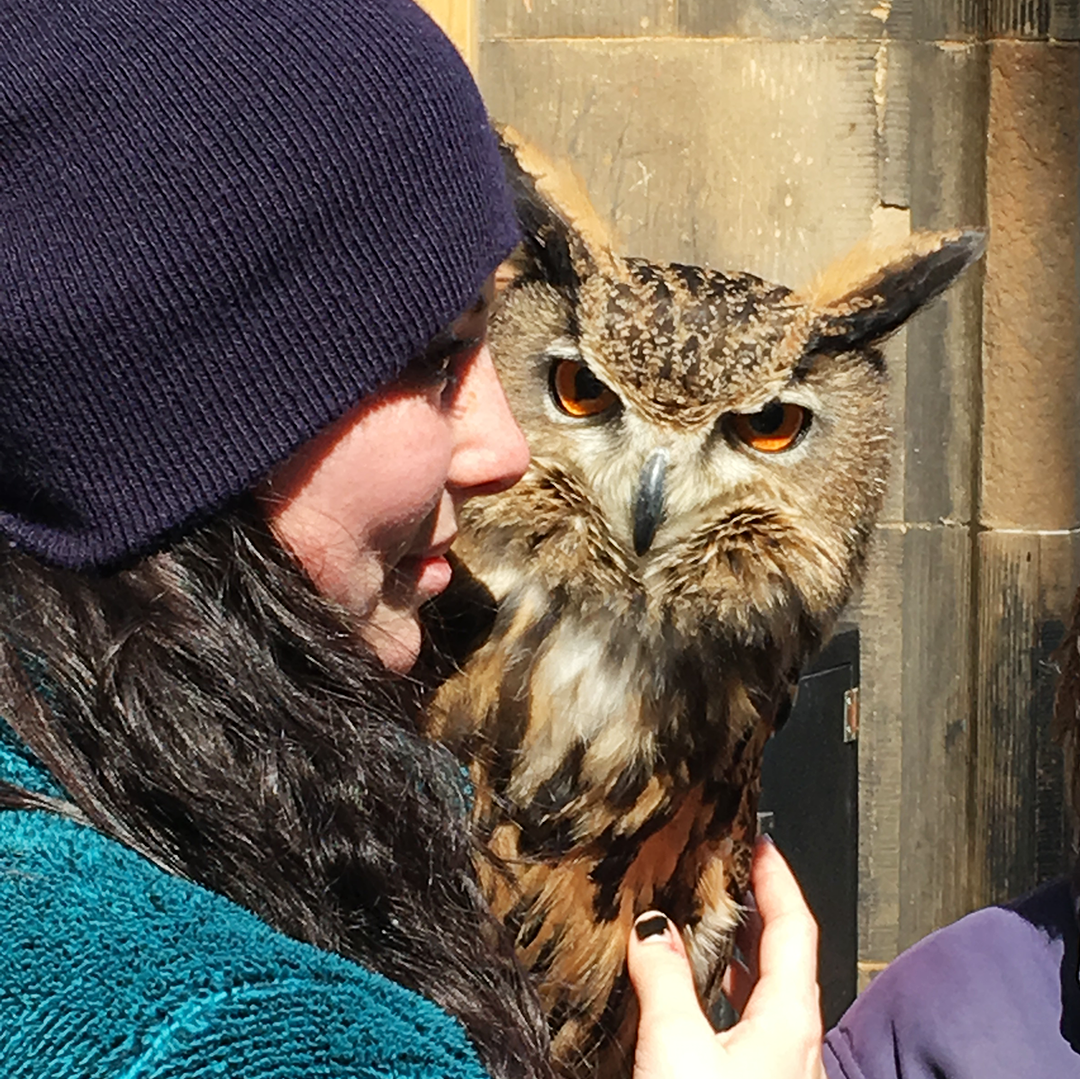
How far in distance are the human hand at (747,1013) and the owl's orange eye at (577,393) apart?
1.66 feet

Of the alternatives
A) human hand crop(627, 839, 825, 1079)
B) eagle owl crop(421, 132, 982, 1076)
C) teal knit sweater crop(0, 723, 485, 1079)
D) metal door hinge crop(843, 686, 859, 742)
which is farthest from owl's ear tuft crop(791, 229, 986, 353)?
metal door hinge crop(843, 686, 859, 742)

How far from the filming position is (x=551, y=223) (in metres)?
1.27

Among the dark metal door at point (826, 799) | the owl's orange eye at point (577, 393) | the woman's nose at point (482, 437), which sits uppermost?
the woman's nose at point (482, 437)

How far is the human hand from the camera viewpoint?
0.78m

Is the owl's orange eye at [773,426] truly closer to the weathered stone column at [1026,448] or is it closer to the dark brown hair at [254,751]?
the dark brown hair at [254,751]

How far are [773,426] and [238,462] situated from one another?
745 mm

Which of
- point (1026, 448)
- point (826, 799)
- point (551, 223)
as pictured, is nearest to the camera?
point (551, 223)

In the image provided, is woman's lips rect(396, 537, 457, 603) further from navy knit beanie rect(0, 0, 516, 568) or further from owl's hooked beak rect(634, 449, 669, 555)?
owl's hooked beak rect(634, 449, 669, 555)

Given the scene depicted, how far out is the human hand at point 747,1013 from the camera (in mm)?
777

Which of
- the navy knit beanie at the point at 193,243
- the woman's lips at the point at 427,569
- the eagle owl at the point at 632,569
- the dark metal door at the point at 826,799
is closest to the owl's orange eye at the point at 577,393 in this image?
the eagle owl at the point at 632,569

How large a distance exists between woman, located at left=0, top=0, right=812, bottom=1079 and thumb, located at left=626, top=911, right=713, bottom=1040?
3.0 inches

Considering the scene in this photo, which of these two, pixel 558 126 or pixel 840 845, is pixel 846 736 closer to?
pixel 840 845

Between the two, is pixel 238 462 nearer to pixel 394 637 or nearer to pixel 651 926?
pixel 394 637

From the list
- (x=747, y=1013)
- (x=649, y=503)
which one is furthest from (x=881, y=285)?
(x=747, y=1013)
